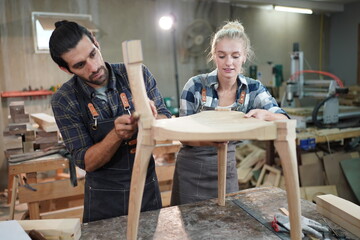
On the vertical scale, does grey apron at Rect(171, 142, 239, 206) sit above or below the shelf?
below

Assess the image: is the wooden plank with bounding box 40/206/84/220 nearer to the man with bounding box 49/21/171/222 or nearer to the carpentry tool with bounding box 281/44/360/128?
the man with bounding box 49/21/171/222

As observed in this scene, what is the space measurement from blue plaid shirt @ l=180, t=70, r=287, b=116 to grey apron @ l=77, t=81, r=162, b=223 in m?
0.44

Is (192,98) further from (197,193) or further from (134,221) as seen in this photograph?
(134,221)

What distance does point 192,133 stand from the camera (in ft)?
3.01

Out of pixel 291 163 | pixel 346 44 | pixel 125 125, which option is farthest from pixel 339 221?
pixel 346 44

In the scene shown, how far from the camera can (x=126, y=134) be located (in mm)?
1219

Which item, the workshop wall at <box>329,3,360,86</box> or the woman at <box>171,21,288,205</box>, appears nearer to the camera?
the woman at <box>171,21,288,205</box>

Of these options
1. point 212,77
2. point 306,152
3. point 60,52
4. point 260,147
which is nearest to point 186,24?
point 260,147

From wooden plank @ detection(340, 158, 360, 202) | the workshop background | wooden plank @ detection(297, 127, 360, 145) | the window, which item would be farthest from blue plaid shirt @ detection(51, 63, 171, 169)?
wooden plank @ detection(340, 158, 360, 202)

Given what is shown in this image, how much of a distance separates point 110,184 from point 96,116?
350 millimetres

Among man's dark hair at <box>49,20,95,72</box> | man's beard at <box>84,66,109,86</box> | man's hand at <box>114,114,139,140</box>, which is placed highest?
man's dark hair at <box>49,20,95,72</box>

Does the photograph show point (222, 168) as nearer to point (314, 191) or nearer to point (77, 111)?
point (77, 111)

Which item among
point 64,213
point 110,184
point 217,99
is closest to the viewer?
point 110,184

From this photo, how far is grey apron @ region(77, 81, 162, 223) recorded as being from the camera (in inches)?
58.8
